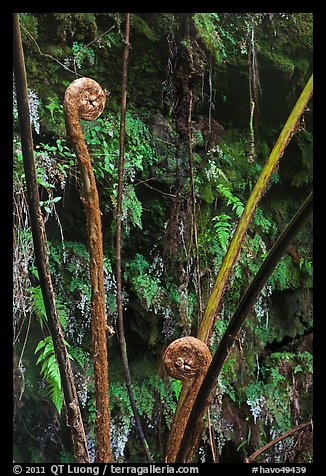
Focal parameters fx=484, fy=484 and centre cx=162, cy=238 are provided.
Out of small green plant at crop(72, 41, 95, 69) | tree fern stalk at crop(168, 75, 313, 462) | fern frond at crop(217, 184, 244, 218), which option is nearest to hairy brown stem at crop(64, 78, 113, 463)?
tree fern stalk at crop(168, 75, 313, 462)

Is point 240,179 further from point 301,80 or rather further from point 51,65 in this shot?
point 51,65

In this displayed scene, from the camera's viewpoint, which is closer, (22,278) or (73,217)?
(22,278)

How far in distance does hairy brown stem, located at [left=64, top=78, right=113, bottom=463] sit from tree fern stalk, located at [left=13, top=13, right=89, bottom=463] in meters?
0.04

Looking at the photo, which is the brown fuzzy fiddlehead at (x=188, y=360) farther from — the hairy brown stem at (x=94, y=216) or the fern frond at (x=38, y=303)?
the fern frond at (x=38, y=303)

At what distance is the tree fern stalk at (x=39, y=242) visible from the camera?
77 centimetres

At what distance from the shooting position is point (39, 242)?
2.64 feet

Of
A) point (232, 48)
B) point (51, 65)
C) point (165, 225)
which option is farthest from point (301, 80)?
point (51, 65)

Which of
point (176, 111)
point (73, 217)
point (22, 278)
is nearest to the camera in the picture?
point (22, 278)

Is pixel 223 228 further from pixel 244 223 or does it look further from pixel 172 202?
pixel 244 223

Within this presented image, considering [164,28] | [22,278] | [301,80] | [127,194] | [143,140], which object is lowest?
[22,278]

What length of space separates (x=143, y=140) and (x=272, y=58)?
61cm

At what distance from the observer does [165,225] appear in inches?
71.2

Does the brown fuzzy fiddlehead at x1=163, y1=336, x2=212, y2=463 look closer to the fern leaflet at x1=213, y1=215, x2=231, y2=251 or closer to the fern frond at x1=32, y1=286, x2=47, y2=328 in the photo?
the fern frond at x1=32, y1=286, x2=47, y2=328

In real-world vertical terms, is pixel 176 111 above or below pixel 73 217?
above
